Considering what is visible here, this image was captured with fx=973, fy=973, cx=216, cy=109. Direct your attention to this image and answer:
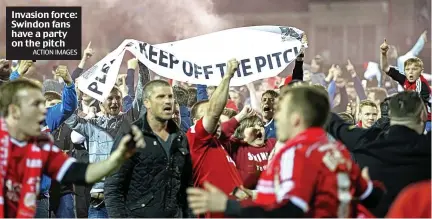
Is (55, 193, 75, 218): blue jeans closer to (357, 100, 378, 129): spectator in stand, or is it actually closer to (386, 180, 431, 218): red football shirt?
(357, 100, 378, 129): spectator in stand

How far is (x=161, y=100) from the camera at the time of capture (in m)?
7.00

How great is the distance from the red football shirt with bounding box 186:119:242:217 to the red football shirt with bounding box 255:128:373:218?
2390mm

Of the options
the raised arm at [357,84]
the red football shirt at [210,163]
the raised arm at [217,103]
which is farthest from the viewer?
the raised arm at [357,84]

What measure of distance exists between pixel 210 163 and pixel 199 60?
8.80ft

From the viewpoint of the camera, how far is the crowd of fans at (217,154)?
15.0 ft

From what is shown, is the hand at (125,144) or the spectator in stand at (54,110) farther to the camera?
the spectator in stand at (54,110)

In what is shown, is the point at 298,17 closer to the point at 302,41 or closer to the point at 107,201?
the point at 302,41

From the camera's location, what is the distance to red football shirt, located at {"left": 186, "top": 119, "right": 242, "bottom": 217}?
7.17 metres

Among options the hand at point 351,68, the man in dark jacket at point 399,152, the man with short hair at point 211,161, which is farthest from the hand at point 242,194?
the hand at point 351,68

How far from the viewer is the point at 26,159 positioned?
5.12 meters

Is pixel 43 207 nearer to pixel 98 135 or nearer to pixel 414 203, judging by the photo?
pixel 98 135

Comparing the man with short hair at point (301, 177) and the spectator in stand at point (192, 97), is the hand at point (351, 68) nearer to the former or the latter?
the spectator in stand at point (192, 97)

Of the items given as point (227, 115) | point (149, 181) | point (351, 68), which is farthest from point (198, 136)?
point (351, 68)

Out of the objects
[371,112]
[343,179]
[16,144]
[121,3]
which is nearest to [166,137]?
[16,144]
